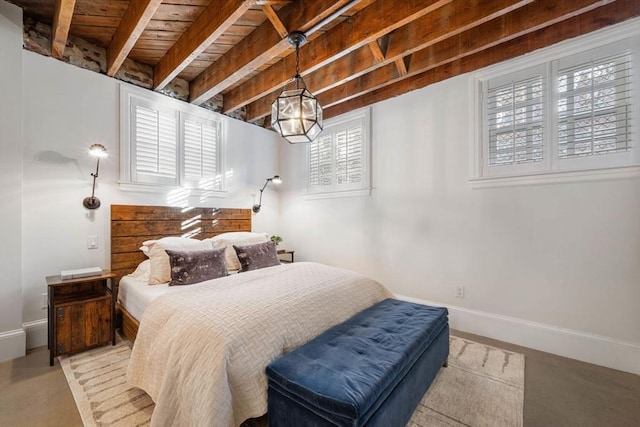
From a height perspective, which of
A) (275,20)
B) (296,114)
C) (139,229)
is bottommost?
(139,229)

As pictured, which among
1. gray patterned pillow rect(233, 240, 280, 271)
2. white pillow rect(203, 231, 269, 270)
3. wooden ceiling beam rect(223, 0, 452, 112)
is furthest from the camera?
white pillow rect(203, 231, 269, 270)

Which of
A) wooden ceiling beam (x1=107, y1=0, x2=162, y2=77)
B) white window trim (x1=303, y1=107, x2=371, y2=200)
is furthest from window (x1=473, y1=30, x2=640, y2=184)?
wooden ceiling beam (x1=107, y1=0, x2=162, y2=77)

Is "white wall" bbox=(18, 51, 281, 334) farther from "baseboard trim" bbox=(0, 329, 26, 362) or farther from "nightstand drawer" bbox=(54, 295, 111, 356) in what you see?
"nightstand drawer" bbox=(54, 295, 111, 356)

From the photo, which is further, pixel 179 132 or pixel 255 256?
pixel 179 132

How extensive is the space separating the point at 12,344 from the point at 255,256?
6.99 ft

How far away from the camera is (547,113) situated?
2.57m

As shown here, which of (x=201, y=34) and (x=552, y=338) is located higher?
(x=201, y=34)

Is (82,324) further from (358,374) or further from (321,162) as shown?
(321,162)

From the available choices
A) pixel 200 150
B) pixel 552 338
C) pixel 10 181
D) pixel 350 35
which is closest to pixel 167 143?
pixel 200 150

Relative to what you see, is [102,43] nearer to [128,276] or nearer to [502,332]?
[128,276]

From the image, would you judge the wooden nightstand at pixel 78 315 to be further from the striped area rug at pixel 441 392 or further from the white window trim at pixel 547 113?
the white window trim at pixel 547 113

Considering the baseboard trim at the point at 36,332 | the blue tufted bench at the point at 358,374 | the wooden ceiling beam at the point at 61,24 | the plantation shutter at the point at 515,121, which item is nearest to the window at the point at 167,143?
the wooden ceiling beam at the point at 61,24

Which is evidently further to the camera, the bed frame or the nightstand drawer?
the bed frame

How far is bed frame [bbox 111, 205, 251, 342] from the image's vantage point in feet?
9.52
